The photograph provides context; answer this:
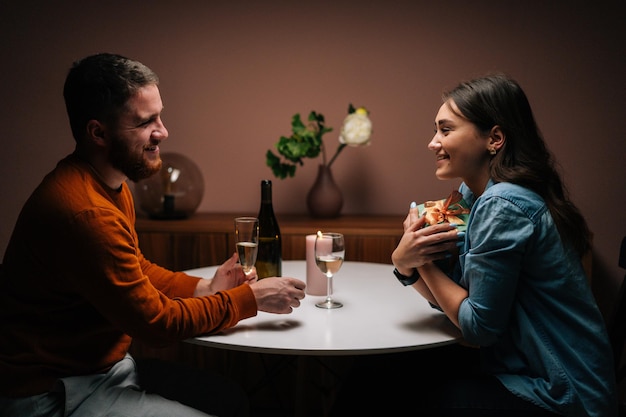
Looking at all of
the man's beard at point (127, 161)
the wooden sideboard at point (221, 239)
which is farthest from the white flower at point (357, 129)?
the man's beard at point (127, 161)

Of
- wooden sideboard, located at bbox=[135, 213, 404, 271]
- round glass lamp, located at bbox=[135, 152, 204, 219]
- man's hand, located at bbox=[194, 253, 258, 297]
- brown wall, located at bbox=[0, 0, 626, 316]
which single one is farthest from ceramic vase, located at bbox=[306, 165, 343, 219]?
man's hand, located at bbox=[194, 253, 258, 297]

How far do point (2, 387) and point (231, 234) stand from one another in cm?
135

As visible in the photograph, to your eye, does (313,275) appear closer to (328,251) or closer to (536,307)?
(328,251)

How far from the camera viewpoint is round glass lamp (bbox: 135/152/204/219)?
258cm

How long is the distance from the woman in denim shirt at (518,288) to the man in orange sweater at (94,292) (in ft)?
1.39

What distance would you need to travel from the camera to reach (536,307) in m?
1.25

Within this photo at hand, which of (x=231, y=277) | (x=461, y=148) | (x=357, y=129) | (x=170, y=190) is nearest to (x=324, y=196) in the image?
(x=357, y=129)

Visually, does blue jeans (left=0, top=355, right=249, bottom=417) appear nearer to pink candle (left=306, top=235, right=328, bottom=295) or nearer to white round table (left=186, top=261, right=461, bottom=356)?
white round table (left=186, top=261, right=461, bottom=356)

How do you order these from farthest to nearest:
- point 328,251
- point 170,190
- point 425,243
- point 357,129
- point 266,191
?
point 170,190 → point 357,129 → point 266,191 → point 328,251 → point 425,243

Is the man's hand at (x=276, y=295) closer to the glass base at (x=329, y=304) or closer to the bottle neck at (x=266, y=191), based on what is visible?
the glass base at (x=329, y=304)

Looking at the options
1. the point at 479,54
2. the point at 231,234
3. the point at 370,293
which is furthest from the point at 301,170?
the point at 370,293

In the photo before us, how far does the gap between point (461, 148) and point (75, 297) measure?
990mm

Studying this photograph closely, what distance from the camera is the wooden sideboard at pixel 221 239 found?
2.44 m

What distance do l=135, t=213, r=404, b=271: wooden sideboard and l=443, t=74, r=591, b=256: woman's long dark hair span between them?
1107 mm
